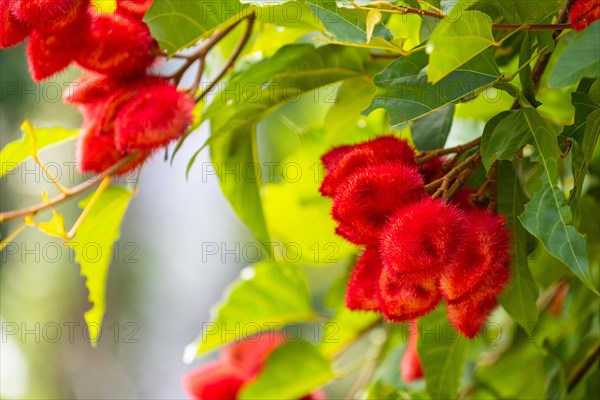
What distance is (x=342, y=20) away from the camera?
56 centimetres

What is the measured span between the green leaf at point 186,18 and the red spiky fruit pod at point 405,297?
0.23 m

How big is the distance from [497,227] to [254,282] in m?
0.53

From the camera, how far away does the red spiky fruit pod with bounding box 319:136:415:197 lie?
1.86ft

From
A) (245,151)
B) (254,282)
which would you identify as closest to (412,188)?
(245,151)

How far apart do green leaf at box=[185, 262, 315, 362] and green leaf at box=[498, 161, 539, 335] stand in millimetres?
436

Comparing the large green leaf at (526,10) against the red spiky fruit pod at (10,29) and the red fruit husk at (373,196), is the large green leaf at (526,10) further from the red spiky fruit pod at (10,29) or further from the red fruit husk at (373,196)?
the red spiky fruit pod at (10,29)

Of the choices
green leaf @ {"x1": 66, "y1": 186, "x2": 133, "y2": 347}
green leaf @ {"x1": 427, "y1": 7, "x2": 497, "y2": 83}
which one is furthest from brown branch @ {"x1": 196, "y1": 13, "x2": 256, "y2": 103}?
green leaf @ {"x1": 427, "y1": 7, "x2": 497, "y2": 83}

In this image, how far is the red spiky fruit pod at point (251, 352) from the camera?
1.03 metres

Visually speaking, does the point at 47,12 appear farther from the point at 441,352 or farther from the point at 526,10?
the point at 441,352

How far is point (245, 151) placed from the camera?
0.77 meters

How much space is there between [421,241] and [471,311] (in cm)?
10

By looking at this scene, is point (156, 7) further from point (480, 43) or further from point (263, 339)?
point (263, 339)

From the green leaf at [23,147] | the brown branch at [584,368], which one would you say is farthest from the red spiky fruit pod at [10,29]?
the brown branch at [584,368]

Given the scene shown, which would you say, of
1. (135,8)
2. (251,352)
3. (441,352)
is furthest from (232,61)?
(251,352)
